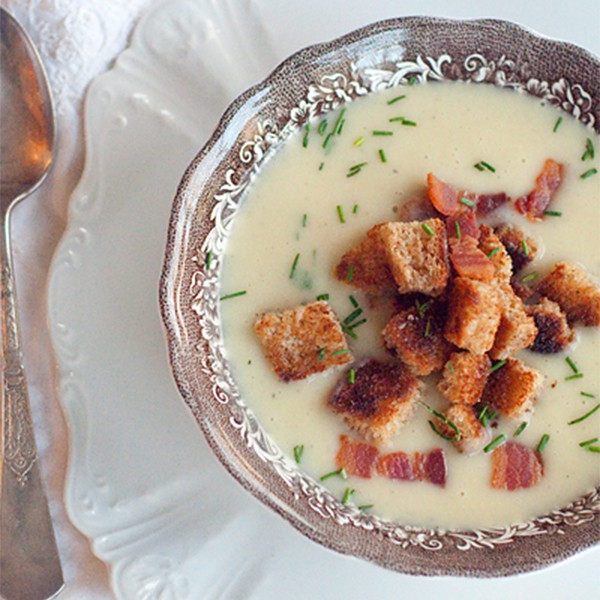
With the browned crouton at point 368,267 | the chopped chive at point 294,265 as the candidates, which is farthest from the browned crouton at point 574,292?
the chopped chive at point 294,265

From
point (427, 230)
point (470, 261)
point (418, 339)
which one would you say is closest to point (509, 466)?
point (418, 339)

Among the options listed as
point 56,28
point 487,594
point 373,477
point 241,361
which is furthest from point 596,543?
point 56,28

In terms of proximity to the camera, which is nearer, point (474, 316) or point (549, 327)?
point (474, 316)

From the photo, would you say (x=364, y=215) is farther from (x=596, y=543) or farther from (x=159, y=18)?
(x=596, y=543)

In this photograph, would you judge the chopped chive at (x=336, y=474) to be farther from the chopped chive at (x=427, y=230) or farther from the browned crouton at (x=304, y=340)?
the chopped chive at (x=427, y=230)

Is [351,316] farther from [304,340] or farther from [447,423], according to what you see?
[447,423]
